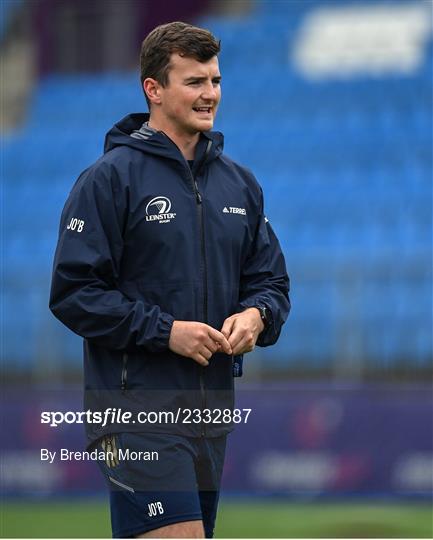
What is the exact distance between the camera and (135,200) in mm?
3697

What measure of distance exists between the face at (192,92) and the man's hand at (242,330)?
57cm

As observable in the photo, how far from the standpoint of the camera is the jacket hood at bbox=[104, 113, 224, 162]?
12.4ft

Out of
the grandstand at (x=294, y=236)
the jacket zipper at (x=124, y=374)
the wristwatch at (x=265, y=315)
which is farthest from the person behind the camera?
the grandstand at (x=294, y=236)

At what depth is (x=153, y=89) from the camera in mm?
3822

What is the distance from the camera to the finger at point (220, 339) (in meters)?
3.56

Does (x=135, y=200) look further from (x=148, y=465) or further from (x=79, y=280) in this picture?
(x=148, y=465)

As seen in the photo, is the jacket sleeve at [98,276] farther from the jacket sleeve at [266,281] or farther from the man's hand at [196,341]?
the jacket sleeve at [266,281]

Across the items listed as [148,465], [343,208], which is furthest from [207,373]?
[343,208]

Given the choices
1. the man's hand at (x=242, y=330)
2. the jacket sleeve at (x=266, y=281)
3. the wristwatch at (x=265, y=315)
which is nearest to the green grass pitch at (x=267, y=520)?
the jacket sleeve at (x=266, y=281)

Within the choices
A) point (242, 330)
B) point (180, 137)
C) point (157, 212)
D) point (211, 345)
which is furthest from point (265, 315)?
point (180, 137)

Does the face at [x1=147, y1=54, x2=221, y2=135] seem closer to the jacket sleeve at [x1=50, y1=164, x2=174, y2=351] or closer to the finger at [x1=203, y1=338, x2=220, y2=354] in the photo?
the jacket sleeve at [x1=50, y1=164, x2=174, y2=351]

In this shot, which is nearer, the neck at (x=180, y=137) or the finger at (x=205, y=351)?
the finger at (x=205, y=351)

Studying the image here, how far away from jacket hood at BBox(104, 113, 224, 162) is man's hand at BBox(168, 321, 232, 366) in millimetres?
530

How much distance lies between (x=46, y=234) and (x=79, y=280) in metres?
9.53
